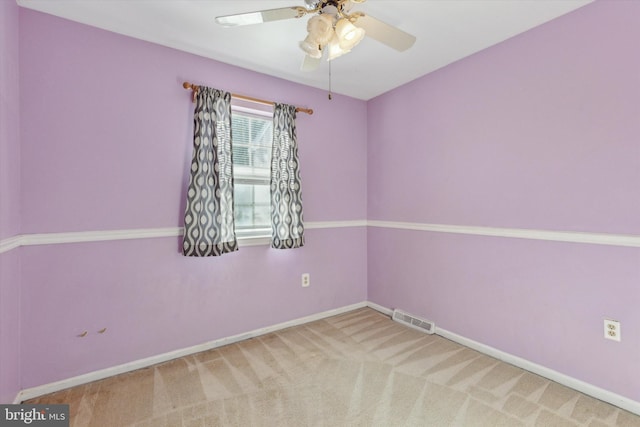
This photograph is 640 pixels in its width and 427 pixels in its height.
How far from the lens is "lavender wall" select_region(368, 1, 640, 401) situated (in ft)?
5.34

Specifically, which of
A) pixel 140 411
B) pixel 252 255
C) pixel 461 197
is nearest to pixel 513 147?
pixel 461 197

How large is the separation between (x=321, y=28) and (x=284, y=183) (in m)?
1.50

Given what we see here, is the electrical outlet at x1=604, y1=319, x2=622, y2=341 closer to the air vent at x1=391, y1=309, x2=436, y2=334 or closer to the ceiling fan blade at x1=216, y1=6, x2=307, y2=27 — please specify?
the air vent at x1=391, y1=309, x2=436, y2=334

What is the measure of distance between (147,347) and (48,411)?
579 millimetres

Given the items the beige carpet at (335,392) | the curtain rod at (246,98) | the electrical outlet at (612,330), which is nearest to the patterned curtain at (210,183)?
the curtain rod at (246,98)

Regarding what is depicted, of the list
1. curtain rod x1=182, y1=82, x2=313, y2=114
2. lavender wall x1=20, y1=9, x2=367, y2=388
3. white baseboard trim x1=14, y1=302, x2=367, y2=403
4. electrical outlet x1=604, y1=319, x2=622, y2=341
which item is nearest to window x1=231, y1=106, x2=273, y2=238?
curtain rod x1=182, y1=82, x2=313, y2=114

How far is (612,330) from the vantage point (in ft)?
5.47

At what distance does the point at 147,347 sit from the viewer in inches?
82.6

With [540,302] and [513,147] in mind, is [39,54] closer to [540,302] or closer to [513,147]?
[513,147]

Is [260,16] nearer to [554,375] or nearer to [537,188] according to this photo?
[537,188]

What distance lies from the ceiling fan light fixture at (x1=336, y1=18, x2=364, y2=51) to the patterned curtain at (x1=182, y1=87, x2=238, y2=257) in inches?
51.0

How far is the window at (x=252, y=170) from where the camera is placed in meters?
2.58

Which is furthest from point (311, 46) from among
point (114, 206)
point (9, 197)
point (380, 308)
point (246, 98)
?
point (380, 308)

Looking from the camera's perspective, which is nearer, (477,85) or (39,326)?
(39,326)
